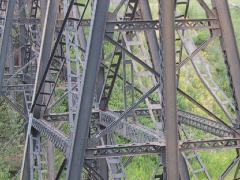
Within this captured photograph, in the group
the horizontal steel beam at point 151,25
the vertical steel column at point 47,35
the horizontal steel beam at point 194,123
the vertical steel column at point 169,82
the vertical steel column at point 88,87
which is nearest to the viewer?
the vertical steel column at point 88,87

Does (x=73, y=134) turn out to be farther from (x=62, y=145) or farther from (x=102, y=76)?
(x=102, y=76)

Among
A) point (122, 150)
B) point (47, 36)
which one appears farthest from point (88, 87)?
point (47, 36)

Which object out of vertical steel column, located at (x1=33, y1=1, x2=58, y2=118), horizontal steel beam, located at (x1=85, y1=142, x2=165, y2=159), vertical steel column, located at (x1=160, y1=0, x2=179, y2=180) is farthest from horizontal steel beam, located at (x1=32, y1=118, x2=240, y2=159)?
vertical steel column, located at (x1=33, y1=1, x2=58, y2=118)

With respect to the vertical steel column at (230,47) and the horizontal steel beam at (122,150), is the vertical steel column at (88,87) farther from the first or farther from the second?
the vertical steel column at (230,47)

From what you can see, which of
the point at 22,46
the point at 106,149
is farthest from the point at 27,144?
the point at 22,46

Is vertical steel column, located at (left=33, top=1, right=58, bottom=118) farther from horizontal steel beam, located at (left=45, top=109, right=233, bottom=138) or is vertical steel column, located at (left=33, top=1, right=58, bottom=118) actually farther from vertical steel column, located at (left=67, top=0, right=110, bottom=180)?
vertical steel column, located at (left=67, top=0, right=110, bottom=180)

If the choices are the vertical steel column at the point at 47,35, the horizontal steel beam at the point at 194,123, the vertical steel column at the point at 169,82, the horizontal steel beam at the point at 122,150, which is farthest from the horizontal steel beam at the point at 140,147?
the vertical steel column at the point at 47,35

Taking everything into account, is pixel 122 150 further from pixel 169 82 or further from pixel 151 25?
pixel 151 25
